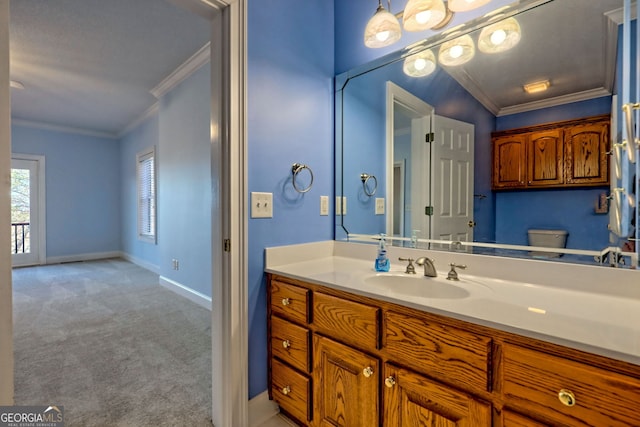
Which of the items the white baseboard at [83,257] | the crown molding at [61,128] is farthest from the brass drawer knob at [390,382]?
the crown molding at [61,128]

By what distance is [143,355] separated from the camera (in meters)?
2.12

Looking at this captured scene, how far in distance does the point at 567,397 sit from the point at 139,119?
6.11 m

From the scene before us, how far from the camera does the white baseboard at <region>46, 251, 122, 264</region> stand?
5.43 m

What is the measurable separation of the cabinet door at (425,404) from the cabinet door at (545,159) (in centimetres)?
90

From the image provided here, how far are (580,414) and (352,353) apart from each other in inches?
26.1

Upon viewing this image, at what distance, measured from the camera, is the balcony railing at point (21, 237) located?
5.19 meters

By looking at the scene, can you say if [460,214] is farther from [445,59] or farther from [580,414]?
[580,414]

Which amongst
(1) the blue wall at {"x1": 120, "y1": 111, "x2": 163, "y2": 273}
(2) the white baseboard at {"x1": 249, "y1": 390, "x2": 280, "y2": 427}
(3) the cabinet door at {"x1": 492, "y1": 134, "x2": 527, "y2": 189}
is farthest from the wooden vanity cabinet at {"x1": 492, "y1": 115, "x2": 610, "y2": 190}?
(1) the blue wall at {"x1": 120, "y1": 111, "x2": 163, "y2": 273}

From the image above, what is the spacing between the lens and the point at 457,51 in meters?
1.40

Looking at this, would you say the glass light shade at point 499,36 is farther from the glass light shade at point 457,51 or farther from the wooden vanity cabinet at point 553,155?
the wooden vanity cabinet at point 553,155

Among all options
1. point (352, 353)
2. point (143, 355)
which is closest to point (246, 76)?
point (352, 353)

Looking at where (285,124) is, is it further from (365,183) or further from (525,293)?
(525,293)

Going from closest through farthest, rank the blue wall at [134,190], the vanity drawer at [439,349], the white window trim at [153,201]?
the vanity drawer at [439,349]
the white window trim at [153,201]
the blue wall at [134,190]

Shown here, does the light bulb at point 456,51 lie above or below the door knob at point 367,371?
above
